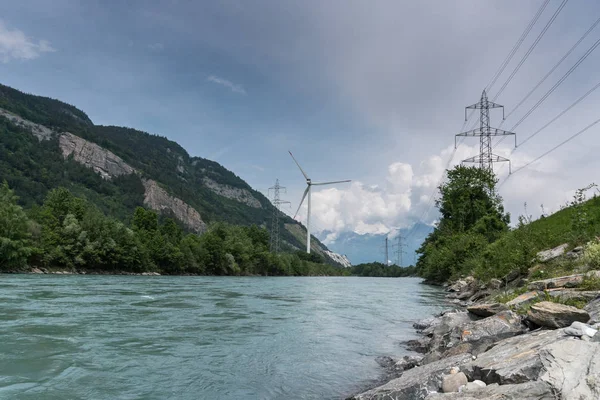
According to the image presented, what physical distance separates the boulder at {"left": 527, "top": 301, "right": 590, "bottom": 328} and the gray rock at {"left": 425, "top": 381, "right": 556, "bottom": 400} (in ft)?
11.7

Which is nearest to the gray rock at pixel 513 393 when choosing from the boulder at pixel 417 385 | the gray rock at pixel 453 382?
the gray rock at pixel 453 382

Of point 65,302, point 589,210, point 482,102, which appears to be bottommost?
point 65,302

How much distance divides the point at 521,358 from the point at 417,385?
2093 millimetres

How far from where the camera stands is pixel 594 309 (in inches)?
365

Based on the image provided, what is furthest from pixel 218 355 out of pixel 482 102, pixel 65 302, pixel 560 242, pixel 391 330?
pixel 482 102

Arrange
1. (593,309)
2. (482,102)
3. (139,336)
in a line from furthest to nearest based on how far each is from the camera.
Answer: (482,102), (139,336), (593,309)

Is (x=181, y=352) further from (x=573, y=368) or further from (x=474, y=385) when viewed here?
(x=573, y=368)

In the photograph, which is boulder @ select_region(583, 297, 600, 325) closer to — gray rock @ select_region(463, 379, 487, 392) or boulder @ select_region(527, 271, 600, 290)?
boulder @ select_region(527, 271, 600, 290)

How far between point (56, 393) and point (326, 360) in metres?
7.44

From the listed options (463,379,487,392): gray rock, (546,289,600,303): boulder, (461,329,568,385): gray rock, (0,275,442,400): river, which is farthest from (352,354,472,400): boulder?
(546,289,600,303): boulder

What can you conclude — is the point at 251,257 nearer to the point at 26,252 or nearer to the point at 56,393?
the point at 26,252

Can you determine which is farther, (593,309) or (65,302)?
(65,302)

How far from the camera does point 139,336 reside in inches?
589

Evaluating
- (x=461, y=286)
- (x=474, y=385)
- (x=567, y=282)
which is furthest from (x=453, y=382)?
(x=461, y=286)
